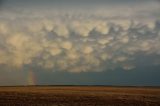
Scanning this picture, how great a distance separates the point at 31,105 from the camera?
43938 mm

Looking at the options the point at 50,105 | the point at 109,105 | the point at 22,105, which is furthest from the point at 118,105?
the point at 22,105

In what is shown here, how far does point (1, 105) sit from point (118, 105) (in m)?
14.2

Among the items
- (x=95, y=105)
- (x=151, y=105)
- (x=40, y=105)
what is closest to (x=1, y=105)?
(x=40, y=105)

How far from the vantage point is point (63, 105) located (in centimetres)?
4509

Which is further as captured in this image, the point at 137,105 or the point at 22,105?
the point at 137,105

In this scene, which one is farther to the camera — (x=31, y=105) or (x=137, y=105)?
(x=137, y=105)

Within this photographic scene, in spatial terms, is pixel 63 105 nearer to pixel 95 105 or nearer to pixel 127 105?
pixel 95 105

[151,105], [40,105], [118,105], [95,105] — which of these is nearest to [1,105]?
[40,105]

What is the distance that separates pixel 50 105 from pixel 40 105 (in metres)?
1.30

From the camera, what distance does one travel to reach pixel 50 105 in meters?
44.9

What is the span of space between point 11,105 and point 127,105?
561 inches

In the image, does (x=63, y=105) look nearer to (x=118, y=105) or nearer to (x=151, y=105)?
(x=118, y=105)

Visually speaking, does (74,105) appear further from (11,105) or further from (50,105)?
(11,105)

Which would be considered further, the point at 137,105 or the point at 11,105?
the point at 137,105
